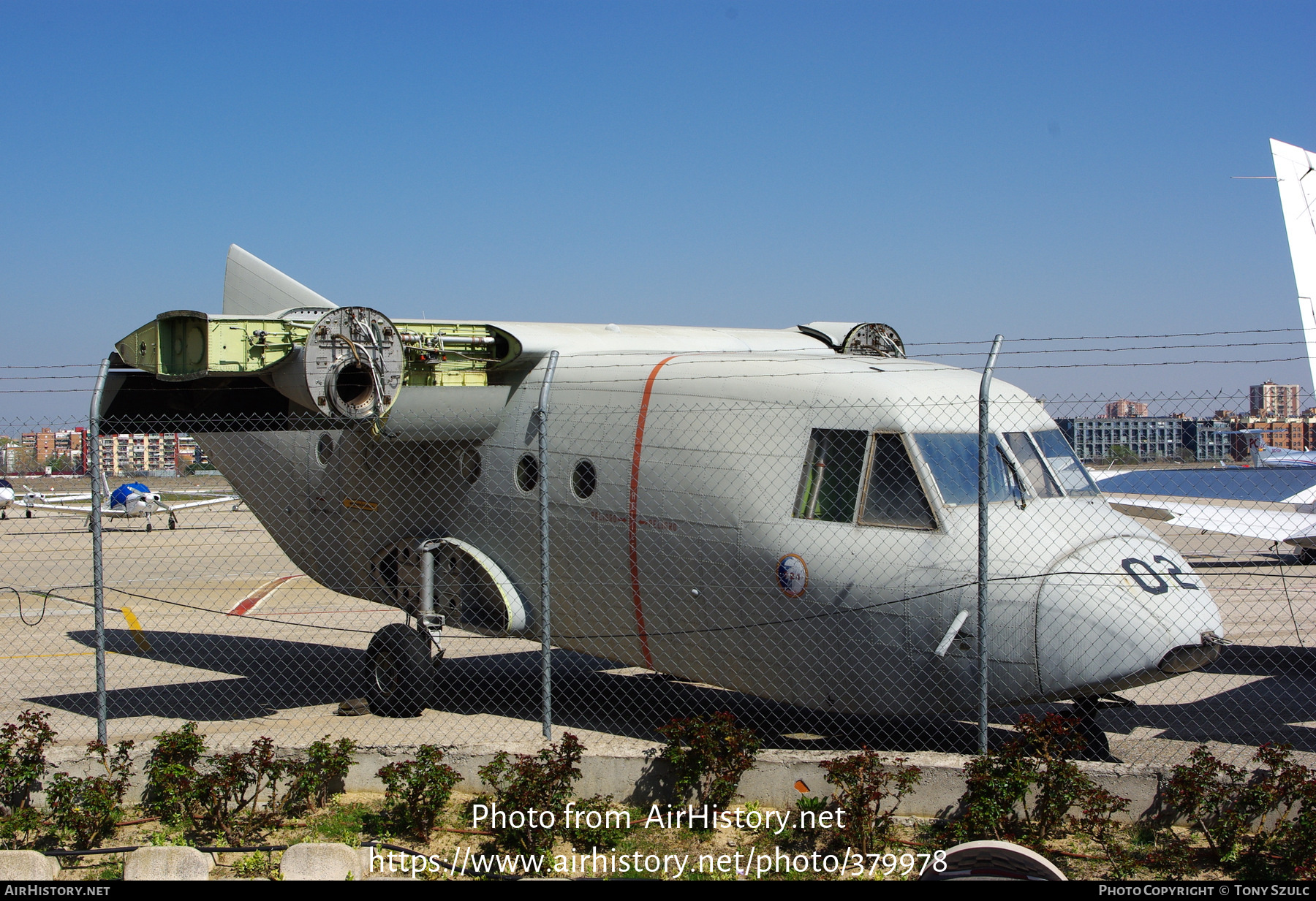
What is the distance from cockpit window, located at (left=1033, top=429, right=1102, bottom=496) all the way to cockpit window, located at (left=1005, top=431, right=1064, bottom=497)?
98mm

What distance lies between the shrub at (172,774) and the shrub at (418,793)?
3.95 ft

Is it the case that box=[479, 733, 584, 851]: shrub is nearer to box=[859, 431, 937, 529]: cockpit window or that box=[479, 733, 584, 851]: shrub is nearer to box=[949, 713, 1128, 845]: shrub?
box=[949, 713, 1128, 845]: shrub

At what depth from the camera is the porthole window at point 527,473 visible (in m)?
8.88

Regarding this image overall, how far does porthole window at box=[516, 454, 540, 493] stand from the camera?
29.1ft

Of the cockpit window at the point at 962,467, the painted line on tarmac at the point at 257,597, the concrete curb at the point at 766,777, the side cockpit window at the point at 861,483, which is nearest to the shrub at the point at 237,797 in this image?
the concrete curb at the point at 766,777

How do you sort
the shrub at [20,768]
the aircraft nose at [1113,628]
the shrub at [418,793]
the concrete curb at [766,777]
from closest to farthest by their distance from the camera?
the concrete curb at [766,777] → the shrub at [418,793] → the aircraft nose at [1113,628] → the shrub at [20,768]


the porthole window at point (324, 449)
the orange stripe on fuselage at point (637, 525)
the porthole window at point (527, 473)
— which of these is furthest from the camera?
the porthole window at point (324, 449)

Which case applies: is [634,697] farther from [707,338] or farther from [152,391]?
[152,391]

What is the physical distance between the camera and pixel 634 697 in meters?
10.3

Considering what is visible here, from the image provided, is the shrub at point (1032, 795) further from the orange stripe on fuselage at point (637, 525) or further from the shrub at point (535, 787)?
the orange stripe on fuselage at point (637, 525)

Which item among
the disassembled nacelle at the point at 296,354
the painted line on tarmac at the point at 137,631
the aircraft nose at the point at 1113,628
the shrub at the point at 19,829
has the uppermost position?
the disassembled nacelle at the point at 296,354

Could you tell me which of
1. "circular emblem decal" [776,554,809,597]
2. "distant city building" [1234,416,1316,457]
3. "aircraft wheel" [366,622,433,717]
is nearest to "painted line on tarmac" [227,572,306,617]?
"aircraft wheel" [366,622,433,717]

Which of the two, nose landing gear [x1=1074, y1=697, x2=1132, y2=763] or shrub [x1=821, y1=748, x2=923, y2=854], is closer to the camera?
shrub [x1=821, y1=748, x2=923, y2=854]
